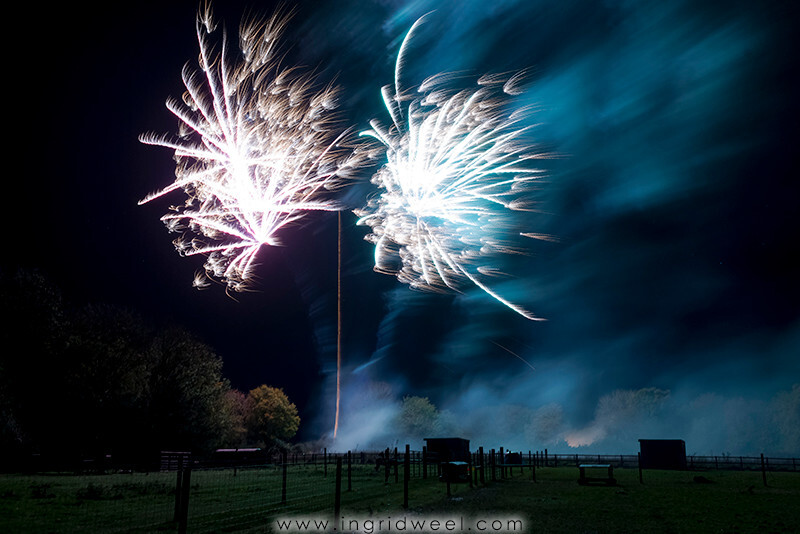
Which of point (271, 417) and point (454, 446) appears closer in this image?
point (454, 446)

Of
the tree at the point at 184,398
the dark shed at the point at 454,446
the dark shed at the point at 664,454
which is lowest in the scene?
the dark shed at the point at 664,454

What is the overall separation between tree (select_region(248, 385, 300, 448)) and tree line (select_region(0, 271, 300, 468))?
22828 mm

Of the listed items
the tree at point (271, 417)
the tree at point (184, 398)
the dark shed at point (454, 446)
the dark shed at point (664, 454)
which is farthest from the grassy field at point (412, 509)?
the tree at point (271, 417)

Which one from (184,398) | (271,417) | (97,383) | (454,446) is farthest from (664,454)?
(97,383)

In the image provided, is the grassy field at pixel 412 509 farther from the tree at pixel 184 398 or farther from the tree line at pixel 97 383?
the tree at pixel 184 398

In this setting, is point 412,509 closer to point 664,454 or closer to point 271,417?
point 664,454

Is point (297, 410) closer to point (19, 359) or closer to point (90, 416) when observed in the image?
point (90, 416)

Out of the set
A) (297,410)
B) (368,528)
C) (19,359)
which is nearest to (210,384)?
(19,359)

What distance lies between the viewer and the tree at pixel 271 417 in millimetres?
79812

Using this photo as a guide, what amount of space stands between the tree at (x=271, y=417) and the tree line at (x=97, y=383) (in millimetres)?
22828

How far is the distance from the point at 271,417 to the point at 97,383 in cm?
3860

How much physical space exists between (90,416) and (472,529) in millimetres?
42976

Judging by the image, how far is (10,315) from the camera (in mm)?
40312

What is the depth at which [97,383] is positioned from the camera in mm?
44469
